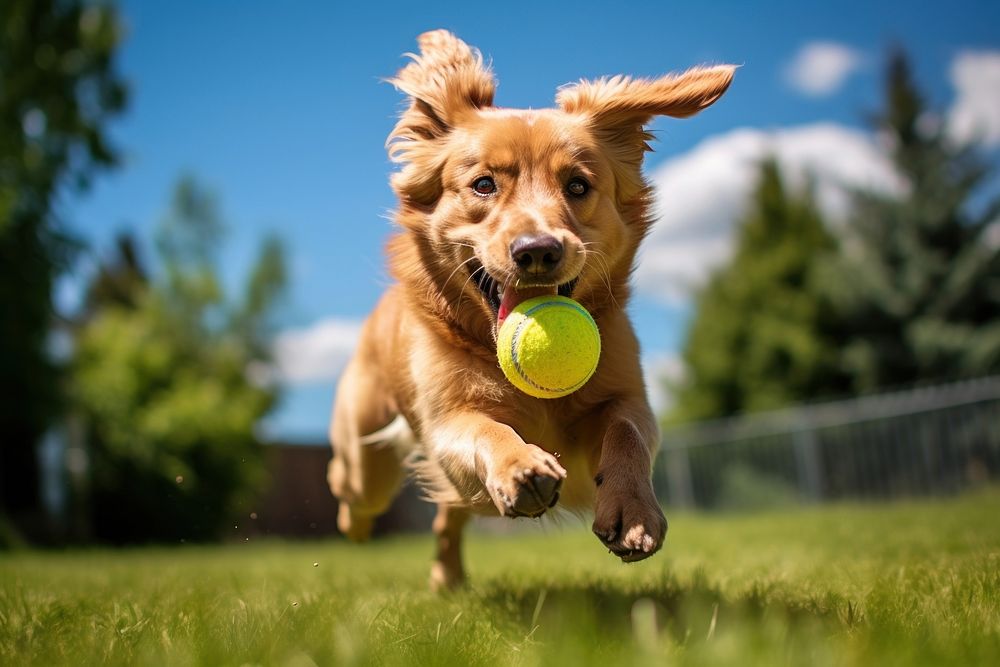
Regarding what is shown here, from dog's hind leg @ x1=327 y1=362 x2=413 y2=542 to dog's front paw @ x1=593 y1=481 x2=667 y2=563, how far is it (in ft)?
6.33

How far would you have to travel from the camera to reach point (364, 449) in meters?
4.69

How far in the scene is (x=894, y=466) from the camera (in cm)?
1381

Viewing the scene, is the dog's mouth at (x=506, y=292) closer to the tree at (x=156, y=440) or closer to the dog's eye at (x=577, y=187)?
the dog's eye at (x=577, y=187)

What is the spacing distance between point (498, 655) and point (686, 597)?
117cm

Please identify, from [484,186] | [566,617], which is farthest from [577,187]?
[566,617]

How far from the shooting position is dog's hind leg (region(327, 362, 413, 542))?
4.63 meters

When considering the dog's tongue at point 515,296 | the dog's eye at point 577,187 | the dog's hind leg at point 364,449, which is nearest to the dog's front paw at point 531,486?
the dog's tongue at point 515,296

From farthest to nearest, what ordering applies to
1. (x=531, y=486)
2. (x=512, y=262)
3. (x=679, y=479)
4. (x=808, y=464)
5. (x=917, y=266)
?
(x=917, y=266) → (x=679, y=479) → (x=808, y=464) → (x=512, y=262) → (x=531, y=486)

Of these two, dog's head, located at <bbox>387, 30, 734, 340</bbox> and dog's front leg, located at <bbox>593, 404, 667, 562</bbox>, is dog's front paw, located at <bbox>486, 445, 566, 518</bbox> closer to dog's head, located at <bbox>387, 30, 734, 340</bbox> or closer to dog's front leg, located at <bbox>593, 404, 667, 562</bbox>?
dog's front leg, located at <bbox>593, 404, 667, 562</bbox>

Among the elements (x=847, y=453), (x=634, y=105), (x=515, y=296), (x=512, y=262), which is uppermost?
(x=634, y=105)

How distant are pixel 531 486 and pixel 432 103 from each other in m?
1.97

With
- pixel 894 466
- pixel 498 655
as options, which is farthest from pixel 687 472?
pixel 498 655

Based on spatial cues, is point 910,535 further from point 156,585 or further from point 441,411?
point 156,585

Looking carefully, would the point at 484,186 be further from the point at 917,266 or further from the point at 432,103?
the point at 917,266
